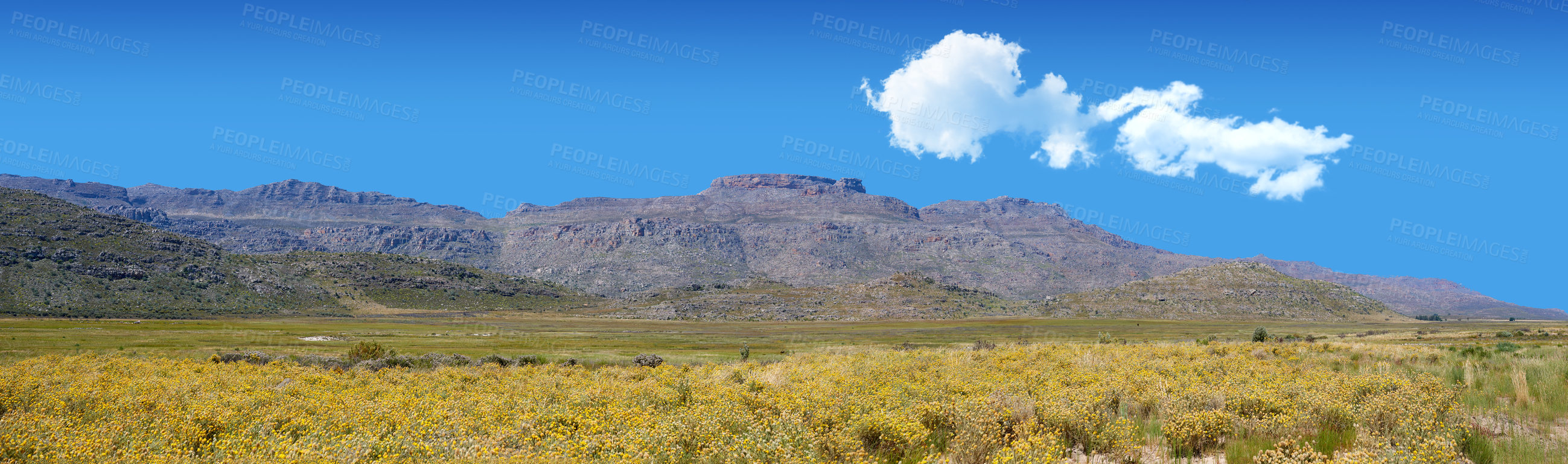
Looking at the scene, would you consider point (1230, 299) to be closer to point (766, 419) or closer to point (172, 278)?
point (766, 419)

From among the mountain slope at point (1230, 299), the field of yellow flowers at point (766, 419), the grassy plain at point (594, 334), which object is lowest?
the grassy plain at point (594, 334)

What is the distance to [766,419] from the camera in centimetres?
944

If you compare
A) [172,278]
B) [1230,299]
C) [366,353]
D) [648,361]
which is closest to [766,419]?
[648,361]

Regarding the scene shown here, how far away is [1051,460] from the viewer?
6.73 meters

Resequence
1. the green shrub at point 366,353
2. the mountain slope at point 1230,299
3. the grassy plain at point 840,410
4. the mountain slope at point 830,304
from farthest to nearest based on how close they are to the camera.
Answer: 1. the mountain slope at point 830,304
2. the mountain slope at point 1230,299
3. the green shrub at point 366,353
4. the grassy plain at point 840,410

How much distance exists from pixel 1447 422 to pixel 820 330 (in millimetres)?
92553

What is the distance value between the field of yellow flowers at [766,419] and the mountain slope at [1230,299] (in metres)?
137

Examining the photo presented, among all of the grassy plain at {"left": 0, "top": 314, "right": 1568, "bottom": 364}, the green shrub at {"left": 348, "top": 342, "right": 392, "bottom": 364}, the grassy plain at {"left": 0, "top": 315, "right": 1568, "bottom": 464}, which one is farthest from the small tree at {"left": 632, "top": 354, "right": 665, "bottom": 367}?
the green shrub at {"left": 348, "top": 342, "right": 392, "bottom": 364}

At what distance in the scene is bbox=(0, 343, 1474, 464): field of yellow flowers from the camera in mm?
7953

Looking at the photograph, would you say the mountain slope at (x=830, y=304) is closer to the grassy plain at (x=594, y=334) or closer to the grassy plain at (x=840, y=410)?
the grassy plain at (x=594, y=334)

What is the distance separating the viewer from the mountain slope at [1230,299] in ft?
428

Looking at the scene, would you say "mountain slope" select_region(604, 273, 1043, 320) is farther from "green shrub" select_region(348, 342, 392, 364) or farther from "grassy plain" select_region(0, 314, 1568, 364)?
"green shrub" select_region(348, 342, 392, 364)

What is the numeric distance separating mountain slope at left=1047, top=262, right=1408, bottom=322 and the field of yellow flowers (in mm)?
137392

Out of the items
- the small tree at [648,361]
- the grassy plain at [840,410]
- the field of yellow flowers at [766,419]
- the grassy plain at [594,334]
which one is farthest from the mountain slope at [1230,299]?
the field of yellow flowers at [766,419]
